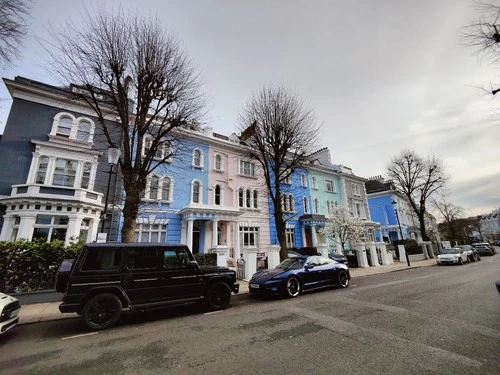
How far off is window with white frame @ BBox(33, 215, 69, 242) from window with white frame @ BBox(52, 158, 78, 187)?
7.73 feet

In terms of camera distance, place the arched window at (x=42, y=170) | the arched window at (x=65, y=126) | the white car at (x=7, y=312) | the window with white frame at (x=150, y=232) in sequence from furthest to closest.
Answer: the window with white frame at (x=150, y=232)
the arched window at (x=65, y=126)
the arched window at (x=42, y=170)
the white car at (x=7, y=312)

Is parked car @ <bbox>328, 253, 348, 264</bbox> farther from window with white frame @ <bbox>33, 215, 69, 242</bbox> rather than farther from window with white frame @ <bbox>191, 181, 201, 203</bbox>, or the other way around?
window with white frame @ <bbox>33, 215, 69, 242</bbox>

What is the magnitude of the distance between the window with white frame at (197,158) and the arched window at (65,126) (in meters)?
8.72

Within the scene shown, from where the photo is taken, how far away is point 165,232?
17188mm

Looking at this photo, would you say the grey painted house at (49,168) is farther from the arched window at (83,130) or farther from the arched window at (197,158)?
the arched window at (197,158)

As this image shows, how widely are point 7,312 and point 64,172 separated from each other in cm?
1225

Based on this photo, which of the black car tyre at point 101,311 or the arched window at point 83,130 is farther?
the arched window at point 83,130

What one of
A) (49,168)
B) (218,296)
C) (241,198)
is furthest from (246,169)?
(218,296)

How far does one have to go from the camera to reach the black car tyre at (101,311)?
577cm

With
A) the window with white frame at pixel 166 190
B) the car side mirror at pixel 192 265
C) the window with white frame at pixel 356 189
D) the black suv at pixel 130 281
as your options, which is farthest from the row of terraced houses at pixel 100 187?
the window with white frame at pixel 356 189

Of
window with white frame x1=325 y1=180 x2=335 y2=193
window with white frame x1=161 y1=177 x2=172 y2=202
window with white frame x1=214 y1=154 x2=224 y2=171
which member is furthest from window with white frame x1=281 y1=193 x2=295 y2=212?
window with white frame x1=161 y1=177 x2=172 y2=202

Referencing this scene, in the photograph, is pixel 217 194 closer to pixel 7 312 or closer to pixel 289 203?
pixel 289 203

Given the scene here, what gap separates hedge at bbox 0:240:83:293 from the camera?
29.5 ft

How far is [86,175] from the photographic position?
1560 centimetres
